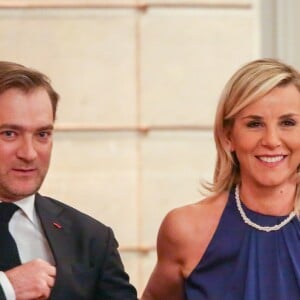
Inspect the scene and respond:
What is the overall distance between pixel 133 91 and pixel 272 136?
173 cm

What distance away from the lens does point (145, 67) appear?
5156 mm

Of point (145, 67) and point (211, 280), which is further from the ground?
point (145, 67)

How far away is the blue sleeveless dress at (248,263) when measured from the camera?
3.47 metres

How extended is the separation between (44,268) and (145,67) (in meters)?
2.01

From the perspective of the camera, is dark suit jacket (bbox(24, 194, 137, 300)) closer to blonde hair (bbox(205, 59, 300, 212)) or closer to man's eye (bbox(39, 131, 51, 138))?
man's eye (bbox(39, 131, 51, 138))

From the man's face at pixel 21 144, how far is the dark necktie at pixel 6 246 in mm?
51

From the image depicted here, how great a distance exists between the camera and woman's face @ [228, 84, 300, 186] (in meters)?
3.51

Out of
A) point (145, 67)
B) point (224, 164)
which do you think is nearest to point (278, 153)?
point (224, 164)

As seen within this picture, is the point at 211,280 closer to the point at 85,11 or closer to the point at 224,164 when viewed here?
the point at 224,164

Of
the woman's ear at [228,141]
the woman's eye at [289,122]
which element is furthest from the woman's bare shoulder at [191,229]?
the woman's eye at [289,122]

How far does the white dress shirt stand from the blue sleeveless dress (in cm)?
45

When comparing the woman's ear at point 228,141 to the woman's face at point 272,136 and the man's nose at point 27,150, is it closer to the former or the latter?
the woman's face at point 272,136

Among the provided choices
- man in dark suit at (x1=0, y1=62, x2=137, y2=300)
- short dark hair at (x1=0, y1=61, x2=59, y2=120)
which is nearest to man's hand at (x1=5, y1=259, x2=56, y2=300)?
man in dark suit at (x1=0, y1=62, x2=137, y2=300)

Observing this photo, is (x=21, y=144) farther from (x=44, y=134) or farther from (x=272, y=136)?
(x=272, y=136)
